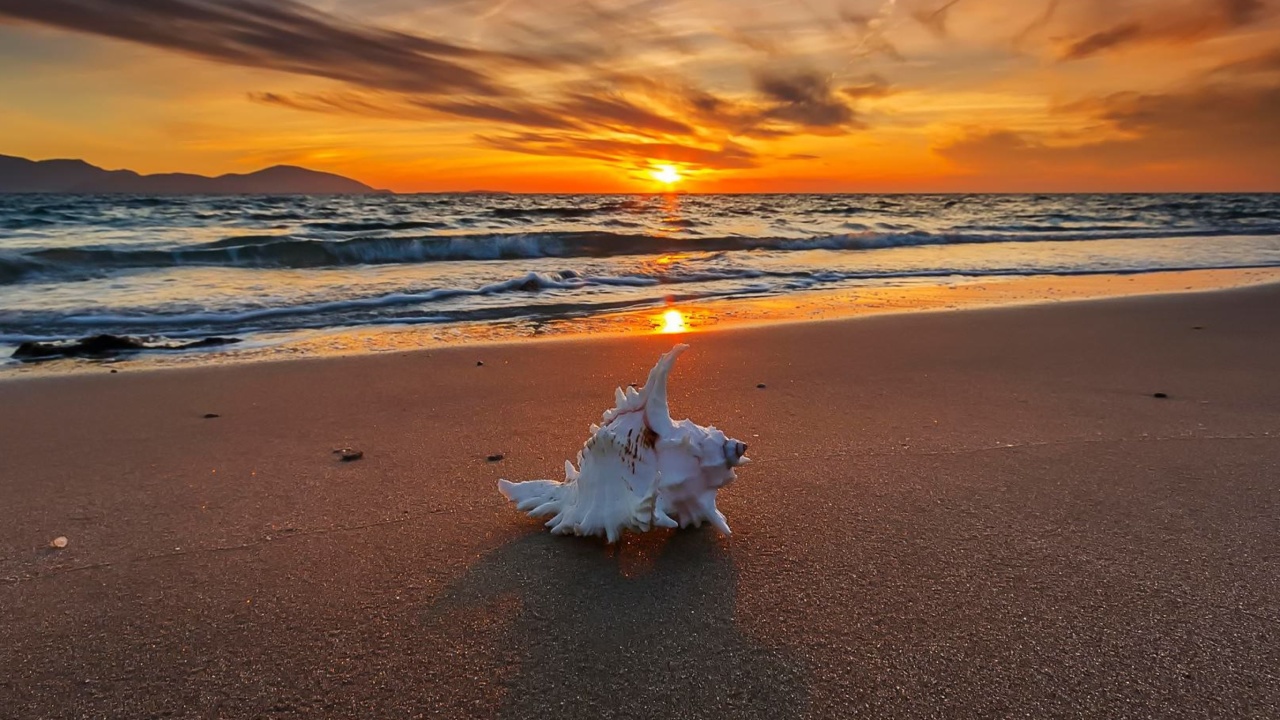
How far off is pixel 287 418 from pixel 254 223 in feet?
72.7

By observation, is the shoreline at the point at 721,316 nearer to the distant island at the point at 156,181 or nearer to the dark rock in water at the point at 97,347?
the dark rock in water at the point at 97,347

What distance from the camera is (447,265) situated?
554 inches

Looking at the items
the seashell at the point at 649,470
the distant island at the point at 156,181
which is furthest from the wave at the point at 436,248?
the distant island at the point at 156,181

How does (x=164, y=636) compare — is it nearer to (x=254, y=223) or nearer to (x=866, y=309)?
(x=866, y=309)

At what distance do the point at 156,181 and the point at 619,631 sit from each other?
18075cm

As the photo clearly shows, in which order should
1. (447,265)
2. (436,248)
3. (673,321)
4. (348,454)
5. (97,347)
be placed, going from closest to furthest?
(348,454)
(97,347)
(673,321)
(447,265)
(436,248)

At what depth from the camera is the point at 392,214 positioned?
2919 cm

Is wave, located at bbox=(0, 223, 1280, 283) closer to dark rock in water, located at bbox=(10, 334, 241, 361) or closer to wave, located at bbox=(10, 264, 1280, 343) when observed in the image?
wave, located at bbox=(10, 264, 1280, 343)

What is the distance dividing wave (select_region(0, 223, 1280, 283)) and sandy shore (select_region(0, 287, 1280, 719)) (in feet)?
35.0

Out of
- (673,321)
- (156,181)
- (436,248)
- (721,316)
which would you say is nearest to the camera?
(673,321)

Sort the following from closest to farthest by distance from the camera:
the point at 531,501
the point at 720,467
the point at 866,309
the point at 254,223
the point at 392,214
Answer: the point at 720,467 < the point at 531,501 < the point at 866,309 < the point at 254,223 < the point at 392,214

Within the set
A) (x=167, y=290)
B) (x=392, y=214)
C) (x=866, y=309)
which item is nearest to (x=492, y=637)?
(x=866, y=309)

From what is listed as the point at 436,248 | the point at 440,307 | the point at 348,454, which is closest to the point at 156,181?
the point at 436,248

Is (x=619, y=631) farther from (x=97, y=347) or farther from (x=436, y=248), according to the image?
(x=436, y=248)
